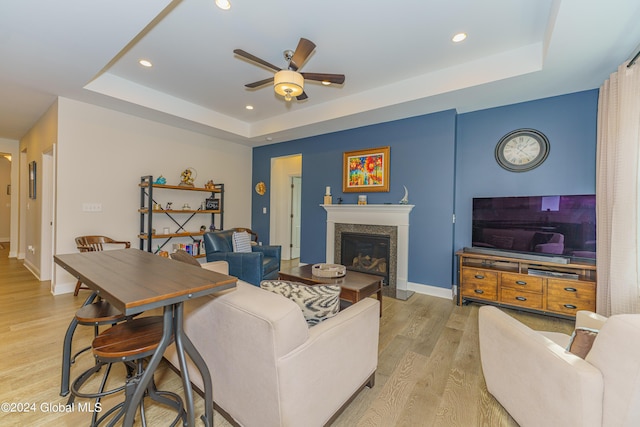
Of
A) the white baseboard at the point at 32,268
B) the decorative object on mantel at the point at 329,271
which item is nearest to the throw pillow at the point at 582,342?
the decorative object on mantel at the point at 329,271

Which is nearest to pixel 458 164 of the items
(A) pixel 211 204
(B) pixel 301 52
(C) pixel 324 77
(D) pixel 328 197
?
(D) pixel 328 197

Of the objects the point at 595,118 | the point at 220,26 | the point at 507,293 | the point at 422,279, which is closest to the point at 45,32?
the point at 220,26

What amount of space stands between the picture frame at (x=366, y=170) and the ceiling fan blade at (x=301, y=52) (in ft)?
7.47

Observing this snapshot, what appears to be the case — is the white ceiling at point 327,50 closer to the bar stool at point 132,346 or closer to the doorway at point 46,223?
the doorway at point 46,223

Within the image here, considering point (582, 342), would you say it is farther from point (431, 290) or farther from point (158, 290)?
point (431, 290)

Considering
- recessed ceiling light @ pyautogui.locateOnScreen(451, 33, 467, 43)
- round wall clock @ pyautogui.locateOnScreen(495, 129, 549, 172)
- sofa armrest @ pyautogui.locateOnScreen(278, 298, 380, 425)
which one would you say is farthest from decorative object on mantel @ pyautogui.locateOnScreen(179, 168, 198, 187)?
round wall clock @ pyautogui.locateOnScreen(495, 129, 549, 172)

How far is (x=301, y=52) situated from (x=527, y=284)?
3.49m

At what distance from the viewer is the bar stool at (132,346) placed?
1219 millimetres

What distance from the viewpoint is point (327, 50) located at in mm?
2957

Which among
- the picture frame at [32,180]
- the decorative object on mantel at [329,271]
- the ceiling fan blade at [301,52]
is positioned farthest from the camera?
the picture frame at [32,180]

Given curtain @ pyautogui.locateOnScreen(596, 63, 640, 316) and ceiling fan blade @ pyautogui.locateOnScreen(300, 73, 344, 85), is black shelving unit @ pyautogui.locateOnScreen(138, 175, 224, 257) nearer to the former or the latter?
ceiling fan blade @ pyautogui.locateOnScreen(300, 73, 344, 85)

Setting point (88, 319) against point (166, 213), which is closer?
point (88, 319)

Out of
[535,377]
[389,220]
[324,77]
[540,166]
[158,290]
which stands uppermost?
[324,77]

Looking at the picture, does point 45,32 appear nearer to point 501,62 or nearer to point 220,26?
point 220,26
